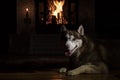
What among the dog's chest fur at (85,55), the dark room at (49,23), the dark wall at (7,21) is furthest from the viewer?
the dark wall at (7,21)

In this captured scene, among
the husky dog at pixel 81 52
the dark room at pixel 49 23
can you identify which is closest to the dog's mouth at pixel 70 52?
the husky dog at pixel 81 52

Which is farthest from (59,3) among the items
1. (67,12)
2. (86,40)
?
(86,40)

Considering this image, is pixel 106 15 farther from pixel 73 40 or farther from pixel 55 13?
pixel 73 40

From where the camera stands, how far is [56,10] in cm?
2075

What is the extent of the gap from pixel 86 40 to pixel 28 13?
12.9 metres

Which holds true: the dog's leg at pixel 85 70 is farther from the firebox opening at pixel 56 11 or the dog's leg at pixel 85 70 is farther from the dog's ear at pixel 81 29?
the firebox opening at pixel 56 11

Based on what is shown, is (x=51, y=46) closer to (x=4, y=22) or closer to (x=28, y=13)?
(x=28, y=13)

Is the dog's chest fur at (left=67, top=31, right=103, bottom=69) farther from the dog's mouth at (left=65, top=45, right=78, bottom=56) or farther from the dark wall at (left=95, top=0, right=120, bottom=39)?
the dark wall at (left=95, top=0, right=120, bottom=39)

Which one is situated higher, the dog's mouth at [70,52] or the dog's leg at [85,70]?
the dog's mouth at [70,52]

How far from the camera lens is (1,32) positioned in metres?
22.2

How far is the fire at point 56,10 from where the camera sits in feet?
67.7

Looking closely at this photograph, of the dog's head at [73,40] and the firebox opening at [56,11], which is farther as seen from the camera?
the firebox opening at [56,11]

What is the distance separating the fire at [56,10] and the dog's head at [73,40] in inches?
495

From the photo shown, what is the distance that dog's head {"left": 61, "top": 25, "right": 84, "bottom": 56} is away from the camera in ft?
25.7
